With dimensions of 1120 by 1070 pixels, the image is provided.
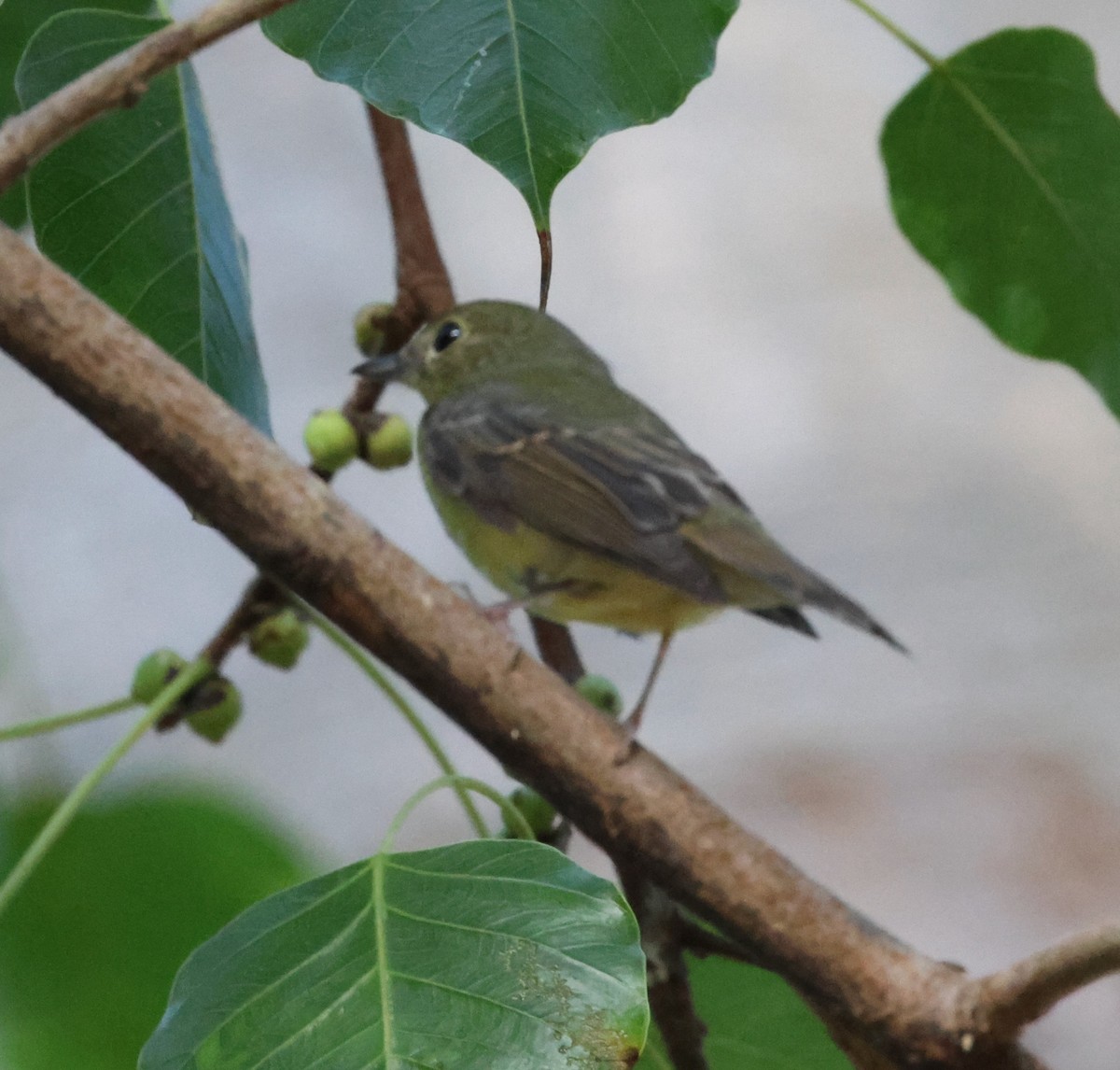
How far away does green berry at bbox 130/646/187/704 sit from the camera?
1.23m

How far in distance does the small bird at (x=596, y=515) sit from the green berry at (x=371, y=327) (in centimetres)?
3

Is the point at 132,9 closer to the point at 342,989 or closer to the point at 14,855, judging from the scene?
the point at 14,855

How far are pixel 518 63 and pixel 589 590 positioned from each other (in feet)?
2.35

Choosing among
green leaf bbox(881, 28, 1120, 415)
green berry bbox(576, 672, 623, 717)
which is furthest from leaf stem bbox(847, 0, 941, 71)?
green berry bbox(576, 672, 623, 717)

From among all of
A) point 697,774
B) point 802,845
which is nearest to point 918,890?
point 802,845

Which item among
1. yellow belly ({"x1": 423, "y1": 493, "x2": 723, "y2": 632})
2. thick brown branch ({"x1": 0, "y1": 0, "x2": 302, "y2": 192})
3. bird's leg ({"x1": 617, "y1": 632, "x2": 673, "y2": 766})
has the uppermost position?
thick brown branch ({"x1": 0, "y1": 0, "x2": 302, "y2": 192})

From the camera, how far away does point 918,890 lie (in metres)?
3.92

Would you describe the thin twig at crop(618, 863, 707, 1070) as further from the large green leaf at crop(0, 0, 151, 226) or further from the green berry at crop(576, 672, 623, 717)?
the large green leaf at crop(0, 0, 151, 226)

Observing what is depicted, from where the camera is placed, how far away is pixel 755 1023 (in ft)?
4.13

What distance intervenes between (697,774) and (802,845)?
420 mm

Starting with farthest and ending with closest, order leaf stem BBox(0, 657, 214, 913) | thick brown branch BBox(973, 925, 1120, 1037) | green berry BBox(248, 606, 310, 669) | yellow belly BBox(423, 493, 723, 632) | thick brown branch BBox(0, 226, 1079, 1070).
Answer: yellow belly BBox(423, 493, 723, 632) → green berry BBox(248, 606, 310, 669) → leaf stem BBox(0, 657, 214, 913) → thick brown branch BBox(0, 226, 1079, 1070) → thick brown branch BBox(973, 925, 1120, 1037)

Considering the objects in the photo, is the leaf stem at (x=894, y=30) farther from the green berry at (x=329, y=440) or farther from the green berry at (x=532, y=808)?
the green berry at (x=532, y=808)

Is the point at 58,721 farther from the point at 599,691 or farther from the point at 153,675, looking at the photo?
the point at 599,691

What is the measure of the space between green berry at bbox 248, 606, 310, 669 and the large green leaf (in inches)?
17.2
